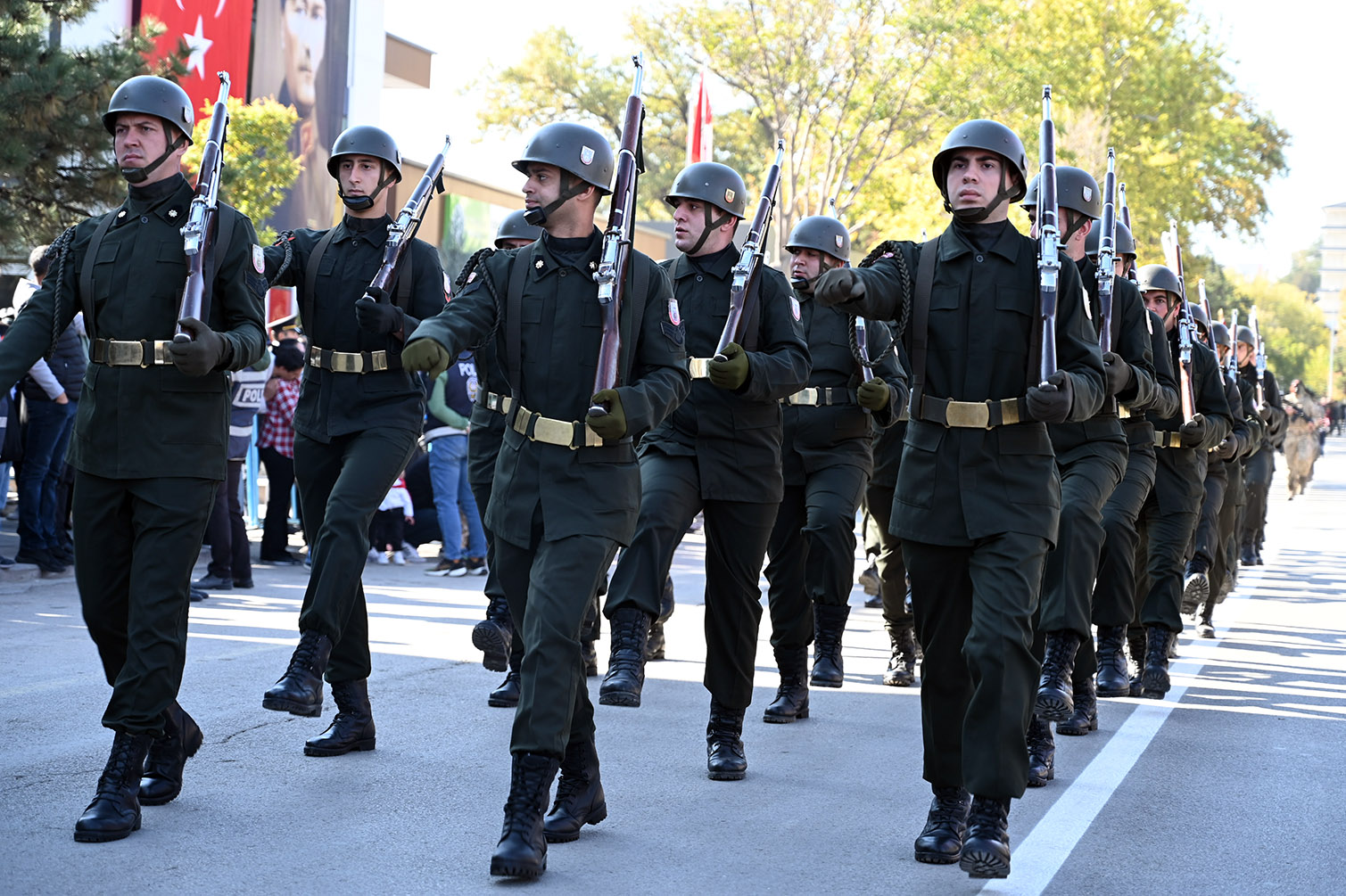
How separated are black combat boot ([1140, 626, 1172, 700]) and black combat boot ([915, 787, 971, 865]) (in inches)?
153

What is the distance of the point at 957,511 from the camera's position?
5500mm

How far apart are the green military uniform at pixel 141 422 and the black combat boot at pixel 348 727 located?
1.09m

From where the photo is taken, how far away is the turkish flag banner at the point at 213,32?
93.4 feet

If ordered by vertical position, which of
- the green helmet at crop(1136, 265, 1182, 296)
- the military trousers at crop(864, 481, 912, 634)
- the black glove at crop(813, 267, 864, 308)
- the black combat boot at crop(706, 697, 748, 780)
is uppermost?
the green helmet at crop(1136, 265, 1182, 296)

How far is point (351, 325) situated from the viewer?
22.8ft

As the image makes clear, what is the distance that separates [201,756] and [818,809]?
7.77 ft

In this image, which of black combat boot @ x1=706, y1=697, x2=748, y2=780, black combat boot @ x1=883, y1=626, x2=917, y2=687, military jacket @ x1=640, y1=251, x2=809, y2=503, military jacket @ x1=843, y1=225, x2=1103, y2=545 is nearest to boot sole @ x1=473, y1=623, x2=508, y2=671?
military jacket @ x1=640, y1=251, x2=809, y2=503

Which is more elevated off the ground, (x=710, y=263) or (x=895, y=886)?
(x=710, y=263)

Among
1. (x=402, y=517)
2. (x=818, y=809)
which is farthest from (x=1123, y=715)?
(x=402, y=517)

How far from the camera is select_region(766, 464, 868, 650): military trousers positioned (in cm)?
793

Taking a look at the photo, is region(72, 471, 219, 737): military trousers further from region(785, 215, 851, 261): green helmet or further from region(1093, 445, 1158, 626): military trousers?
region(1093, 445, 1158, 626): military trousers

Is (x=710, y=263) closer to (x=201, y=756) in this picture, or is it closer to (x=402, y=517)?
(x=201, y=756)

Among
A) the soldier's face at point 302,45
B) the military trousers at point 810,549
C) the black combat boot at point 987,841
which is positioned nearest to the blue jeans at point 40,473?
the military trousers at point 810,549

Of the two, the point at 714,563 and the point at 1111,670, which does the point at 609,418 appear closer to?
the point at 714,563
